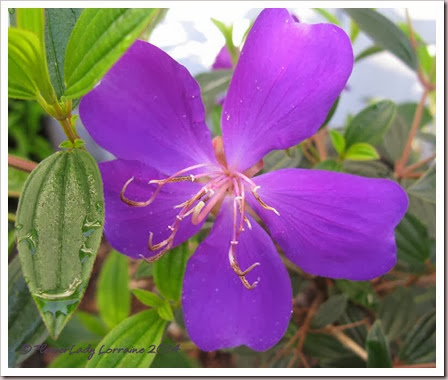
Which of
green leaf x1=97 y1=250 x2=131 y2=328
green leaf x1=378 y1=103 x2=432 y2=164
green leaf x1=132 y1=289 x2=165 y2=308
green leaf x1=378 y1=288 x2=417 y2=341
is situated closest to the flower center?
green leaf x1=132 y1=289 x2=165 y2=308

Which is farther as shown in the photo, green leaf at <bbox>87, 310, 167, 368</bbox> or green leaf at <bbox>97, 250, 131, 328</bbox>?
green leaf at <bbox>97, 250, 131, 328</bbox>

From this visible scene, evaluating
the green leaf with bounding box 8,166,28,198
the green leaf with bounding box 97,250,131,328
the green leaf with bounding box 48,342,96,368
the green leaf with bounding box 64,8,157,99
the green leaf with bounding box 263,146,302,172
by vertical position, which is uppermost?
the green leaf with bounding box 64,8,157,99

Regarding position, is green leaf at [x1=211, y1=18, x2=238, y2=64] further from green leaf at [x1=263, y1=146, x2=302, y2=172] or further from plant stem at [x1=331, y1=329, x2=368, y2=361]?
plant stem at [x1=331, y1=329, x2=368, y2=361]

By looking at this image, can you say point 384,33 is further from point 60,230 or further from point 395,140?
point 60,230

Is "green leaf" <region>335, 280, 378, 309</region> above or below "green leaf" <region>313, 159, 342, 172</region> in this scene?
below

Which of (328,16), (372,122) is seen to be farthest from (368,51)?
(372,122)

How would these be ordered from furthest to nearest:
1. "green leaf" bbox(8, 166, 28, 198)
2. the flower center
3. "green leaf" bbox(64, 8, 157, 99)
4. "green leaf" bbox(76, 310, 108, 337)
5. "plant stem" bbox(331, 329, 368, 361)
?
"green leaf" bbox(76, 310, 108, 337), "plant stem" bbox(331, 329, 368, 361), "green leaf" bbox(8, 166, 28, 198), the flower center, "green leaf" bbox(64, 8, 157, 99)
